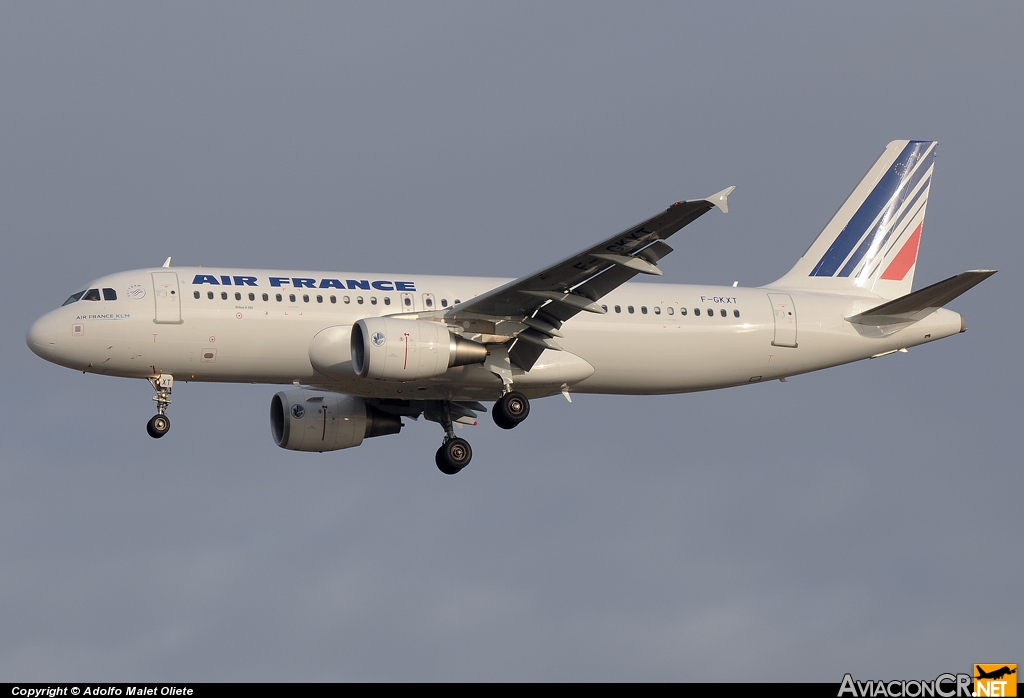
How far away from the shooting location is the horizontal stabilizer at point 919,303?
1784 inches

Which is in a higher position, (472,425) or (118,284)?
(118,284)

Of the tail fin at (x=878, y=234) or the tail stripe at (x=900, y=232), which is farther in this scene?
the tail stripe at (x=900, y=232)

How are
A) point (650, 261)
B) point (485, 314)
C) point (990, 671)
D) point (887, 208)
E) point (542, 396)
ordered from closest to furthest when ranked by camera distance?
point (990, 671)
point (650, 261)
point (485, 314)
point (542, 396)
point (887, 208)

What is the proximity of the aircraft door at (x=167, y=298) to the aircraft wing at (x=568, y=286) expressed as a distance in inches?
282

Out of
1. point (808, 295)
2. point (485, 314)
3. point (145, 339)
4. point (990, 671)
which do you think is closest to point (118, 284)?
point (145, 339)

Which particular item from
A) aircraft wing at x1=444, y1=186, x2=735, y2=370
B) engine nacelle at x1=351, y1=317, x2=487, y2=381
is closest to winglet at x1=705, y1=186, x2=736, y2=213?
aircraft wing at x1=444, y1=186, x2=735, y2=370

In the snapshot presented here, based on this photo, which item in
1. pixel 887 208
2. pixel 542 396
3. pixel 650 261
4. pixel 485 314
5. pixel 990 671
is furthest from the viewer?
pixel 887 208

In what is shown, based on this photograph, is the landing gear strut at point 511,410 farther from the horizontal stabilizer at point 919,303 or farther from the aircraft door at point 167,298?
the horizontal stabilizer at point 919,303

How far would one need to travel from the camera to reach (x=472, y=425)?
50.1m

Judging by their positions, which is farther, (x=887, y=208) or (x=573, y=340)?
(x=887, y=208)

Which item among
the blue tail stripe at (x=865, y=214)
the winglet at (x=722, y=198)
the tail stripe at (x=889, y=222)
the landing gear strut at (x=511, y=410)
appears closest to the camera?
the winglet at (x=722, y=198)

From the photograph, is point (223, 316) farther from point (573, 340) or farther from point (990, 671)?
point (990, 671)

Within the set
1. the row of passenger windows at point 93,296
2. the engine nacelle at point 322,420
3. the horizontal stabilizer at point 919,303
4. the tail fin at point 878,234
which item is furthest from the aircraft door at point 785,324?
the row of passenger windows at point 93,296

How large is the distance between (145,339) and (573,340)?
11.6 m
